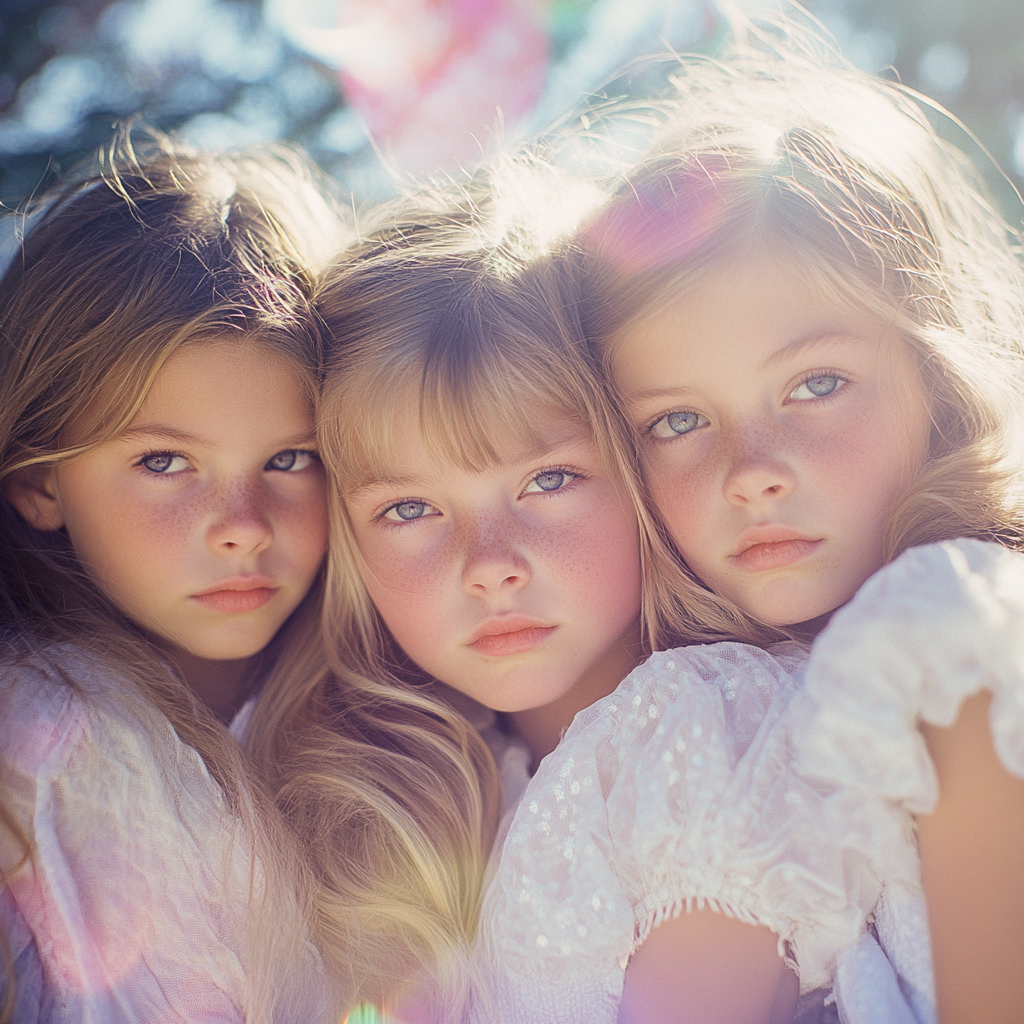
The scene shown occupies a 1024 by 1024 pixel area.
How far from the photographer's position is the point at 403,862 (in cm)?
171

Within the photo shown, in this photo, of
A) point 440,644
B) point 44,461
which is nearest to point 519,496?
point 440,644

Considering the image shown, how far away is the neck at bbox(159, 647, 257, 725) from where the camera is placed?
1.96 m

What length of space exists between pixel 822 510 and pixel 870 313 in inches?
13.6

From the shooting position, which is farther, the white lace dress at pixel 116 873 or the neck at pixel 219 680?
the neck at pixel 219 680

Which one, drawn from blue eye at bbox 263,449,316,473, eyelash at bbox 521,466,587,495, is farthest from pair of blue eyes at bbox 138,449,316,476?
eyelash at bbox 521,466,587,495

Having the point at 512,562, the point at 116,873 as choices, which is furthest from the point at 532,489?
the point at 116,873

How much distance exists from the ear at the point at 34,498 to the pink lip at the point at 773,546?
1341mm

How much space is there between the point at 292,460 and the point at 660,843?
1028 mm

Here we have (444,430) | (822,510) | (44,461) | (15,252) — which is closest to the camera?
(822,510)

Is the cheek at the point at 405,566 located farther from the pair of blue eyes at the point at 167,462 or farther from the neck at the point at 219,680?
the neck at the point at 219,680

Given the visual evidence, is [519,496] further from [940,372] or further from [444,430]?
[940,372]

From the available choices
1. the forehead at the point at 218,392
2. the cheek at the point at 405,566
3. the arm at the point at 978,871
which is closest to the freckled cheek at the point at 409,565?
the cheek at the point at 405,566

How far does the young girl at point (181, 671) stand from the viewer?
1.49 metres

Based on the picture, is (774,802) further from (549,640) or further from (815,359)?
(815,359)
